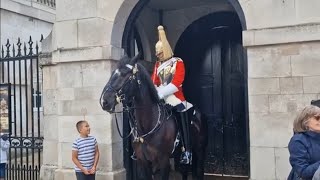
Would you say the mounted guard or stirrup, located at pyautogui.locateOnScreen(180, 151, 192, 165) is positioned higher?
the mounted guard

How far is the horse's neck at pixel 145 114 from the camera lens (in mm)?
6039

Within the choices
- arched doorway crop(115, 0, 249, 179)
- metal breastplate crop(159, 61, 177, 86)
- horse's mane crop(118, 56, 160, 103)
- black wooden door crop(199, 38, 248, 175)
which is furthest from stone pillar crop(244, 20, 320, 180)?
black wooden door crop(199, 38, 248, 175)

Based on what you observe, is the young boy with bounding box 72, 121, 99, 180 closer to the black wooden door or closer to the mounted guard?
the mounted guard

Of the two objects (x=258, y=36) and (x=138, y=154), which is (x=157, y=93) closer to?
(x=138, y=154)

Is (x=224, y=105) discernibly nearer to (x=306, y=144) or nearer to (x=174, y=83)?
(x=174, y=83)

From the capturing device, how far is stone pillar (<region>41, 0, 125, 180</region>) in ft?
24.2

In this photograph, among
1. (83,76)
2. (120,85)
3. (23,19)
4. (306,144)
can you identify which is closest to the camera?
(306,144)

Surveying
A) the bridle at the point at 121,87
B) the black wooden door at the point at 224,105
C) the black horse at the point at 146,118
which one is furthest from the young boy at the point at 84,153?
the black wooden door at the point at 224,105

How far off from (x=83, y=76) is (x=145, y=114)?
196 centimetres

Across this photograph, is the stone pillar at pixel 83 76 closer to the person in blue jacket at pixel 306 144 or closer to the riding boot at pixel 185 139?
the riding boot at pixel 185 139

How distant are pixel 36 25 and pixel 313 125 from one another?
15080mm

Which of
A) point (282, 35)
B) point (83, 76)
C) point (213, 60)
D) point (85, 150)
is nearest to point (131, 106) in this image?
point (85, 150)

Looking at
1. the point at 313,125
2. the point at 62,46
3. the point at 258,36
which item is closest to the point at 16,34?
the point at 62,46

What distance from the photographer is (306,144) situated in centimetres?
359
